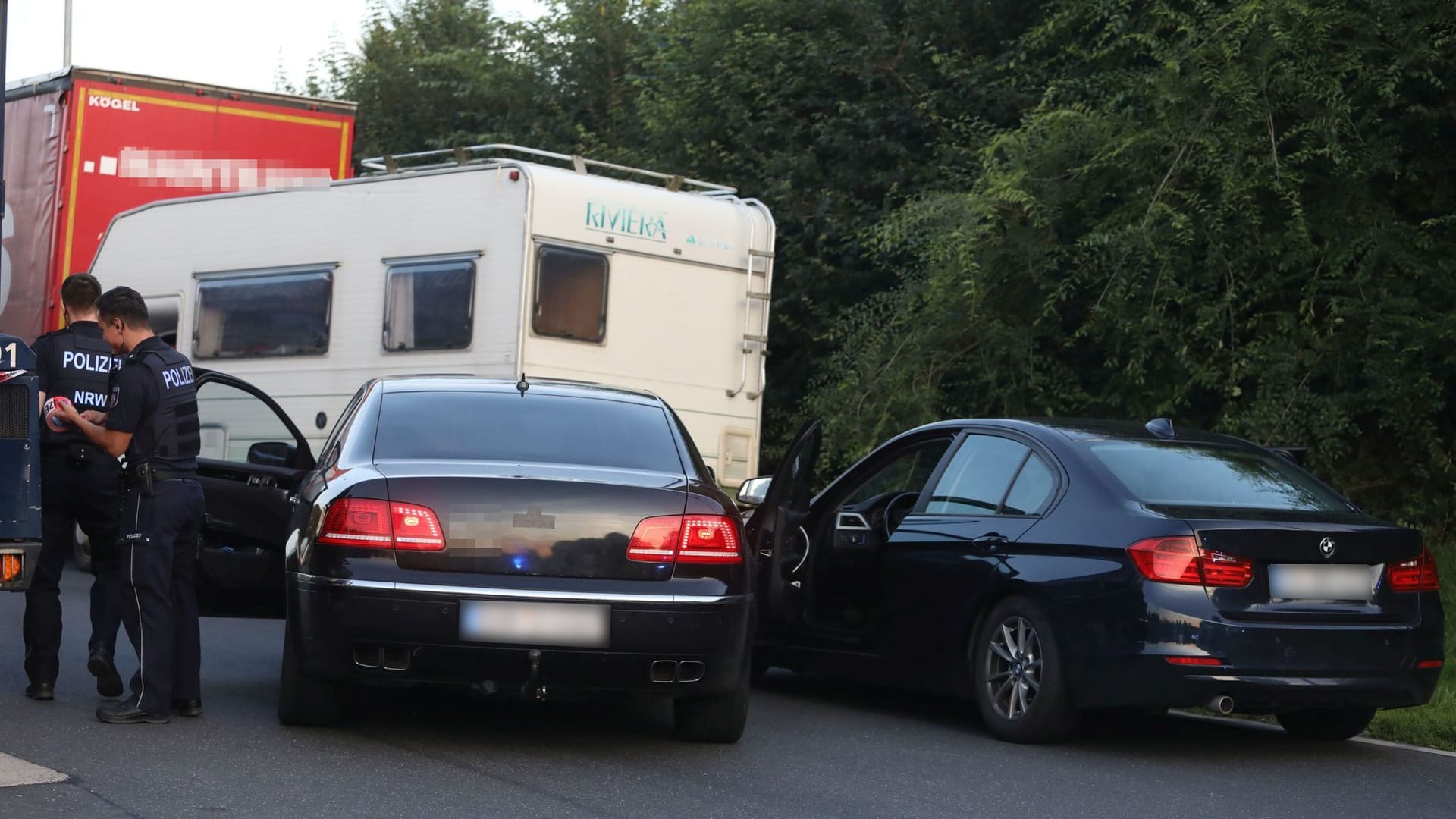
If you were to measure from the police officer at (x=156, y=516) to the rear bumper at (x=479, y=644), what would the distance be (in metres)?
0.87

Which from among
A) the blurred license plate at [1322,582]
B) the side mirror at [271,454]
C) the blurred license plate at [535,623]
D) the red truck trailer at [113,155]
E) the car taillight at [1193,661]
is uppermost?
the red truck trailer at [113,155]

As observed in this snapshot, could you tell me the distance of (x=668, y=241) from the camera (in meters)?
13.3

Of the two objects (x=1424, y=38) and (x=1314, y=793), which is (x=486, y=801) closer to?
(x=1314, y=793)

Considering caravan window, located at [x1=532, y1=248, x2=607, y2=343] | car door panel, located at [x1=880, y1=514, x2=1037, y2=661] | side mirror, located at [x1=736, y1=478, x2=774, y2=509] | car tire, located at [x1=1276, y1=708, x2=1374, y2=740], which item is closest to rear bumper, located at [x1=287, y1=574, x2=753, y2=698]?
car door panel, located at [x1=880, y1=514, x2=1037, y2=661]

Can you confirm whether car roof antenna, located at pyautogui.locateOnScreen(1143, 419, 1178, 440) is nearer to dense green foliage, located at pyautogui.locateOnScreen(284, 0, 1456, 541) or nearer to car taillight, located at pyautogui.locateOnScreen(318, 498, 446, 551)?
car taillight, located at pyautogui.locateOnScreen(318, 498, 446, 551)

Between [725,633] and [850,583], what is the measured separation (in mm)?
2136

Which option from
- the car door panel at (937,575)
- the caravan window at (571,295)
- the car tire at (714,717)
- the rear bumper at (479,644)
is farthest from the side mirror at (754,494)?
the caravan window at (571,295)

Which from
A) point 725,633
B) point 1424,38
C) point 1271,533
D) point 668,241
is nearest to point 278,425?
point 668,241

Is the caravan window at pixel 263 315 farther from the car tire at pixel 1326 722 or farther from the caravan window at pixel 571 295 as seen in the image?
the car tire at pixel 1326 722

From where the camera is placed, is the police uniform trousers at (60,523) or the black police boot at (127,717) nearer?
the black police boot at (127,717)

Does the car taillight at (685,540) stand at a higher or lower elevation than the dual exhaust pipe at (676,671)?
higher

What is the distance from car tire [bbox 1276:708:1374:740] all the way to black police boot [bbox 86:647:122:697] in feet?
16.5

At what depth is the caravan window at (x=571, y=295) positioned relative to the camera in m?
12.7

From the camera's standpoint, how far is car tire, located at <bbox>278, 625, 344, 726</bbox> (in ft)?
22.3
